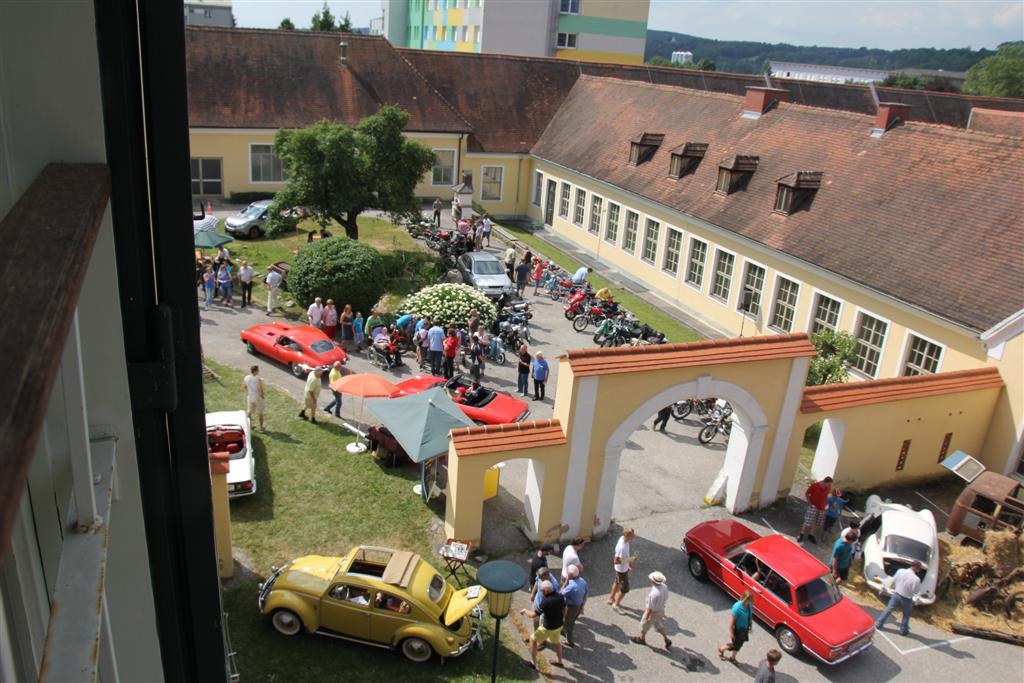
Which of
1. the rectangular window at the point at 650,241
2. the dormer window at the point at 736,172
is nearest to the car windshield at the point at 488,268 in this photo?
the rectangular window at the point at 650,241

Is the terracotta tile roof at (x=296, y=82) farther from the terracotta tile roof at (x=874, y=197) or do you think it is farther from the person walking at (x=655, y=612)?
the person walking at (x=655, y=612)

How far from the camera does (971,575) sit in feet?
48.2

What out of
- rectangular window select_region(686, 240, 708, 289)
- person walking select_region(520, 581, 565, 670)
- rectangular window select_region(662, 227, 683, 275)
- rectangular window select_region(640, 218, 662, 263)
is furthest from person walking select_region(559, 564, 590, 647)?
rectangular window select_region(640, 218, 662, 263)

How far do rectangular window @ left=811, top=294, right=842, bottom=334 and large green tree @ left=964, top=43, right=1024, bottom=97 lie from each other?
250 ft

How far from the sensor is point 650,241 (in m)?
30.4

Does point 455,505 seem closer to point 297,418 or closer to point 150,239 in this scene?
point 297,418

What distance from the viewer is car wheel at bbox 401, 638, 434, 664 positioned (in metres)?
11.6

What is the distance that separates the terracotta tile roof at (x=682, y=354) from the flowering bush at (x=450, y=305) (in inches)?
335

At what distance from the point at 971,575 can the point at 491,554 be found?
872cm

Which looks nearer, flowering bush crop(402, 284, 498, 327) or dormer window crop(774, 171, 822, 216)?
flowering bush crop(402, 284, 498, 327)

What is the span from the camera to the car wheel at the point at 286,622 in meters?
11.8

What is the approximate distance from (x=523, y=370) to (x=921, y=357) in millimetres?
9971

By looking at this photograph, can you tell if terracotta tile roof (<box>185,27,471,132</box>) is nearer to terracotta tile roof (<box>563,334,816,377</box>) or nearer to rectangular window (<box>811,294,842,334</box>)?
rectangular window (<box>811,294,842,334</box>)

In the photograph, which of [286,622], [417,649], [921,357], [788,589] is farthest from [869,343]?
[286,622]
